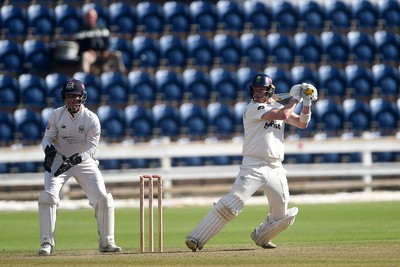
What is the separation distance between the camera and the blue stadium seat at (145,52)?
28.2 meters

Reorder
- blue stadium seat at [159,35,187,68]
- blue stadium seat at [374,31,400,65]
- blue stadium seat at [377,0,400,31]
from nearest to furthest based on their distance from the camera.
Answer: blue stadium seat at [159,35,187,68], blue stadium seat at [374,31,400,65], blue stadium seat at [377,0,400,31]

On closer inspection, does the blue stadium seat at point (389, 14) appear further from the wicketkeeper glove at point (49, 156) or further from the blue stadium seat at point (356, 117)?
the wicketkeeper glove at point (49, 156)

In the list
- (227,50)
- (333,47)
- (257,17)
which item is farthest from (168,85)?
(333,47)

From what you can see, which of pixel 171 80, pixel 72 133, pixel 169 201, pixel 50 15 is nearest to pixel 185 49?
pixel 171 80

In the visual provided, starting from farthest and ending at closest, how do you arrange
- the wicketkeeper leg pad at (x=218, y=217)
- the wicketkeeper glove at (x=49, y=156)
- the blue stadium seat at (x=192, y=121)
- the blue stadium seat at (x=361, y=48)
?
the blue stadium seat at (x=361, y=48) < the blue stadium seat at (x=192, y=121) < the wicketkeeper glove at (x=49, y=156) < the wicketkeeper leg pad at (x=218, y=217)

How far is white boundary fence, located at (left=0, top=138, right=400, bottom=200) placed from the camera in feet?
80.8

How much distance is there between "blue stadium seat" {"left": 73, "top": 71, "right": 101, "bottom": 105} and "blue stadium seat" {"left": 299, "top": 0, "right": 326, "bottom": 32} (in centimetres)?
626

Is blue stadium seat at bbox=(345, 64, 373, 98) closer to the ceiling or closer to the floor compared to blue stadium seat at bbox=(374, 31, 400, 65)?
closer to the floor

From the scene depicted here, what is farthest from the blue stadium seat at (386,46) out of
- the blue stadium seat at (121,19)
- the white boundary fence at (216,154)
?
the blue stadium seat at (121,19)

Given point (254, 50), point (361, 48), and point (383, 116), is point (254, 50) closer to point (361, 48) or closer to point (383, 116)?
point (361, 48)

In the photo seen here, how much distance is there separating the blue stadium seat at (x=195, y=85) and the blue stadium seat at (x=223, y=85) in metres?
0.17

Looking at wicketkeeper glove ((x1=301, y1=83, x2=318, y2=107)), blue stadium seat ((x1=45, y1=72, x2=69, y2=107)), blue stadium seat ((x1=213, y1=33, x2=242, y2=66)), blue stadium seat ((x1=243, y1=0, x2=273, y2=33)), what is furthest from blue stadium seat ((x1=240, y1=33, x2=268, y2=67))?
wicketkeeper glove ((x1=301, y1=83, x2=318, y2=107))

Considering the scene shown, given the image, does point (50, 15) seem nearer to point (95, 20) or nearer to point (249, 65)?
point (95, 20)

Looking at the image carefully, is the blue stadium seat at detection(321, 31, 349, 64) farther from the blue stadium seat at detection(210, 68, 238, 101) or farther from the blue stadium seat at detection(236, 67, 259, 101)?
the blue stadium seat at detection(210, 68, 238, 101)
